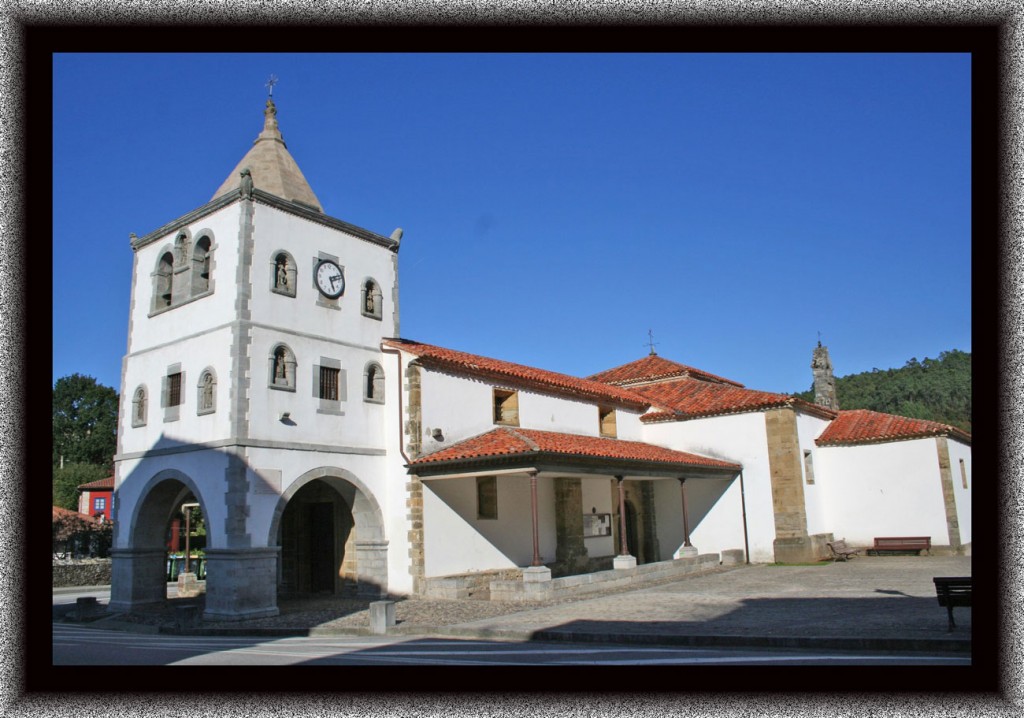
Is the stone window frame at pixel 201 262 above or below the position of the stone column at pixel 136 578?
above

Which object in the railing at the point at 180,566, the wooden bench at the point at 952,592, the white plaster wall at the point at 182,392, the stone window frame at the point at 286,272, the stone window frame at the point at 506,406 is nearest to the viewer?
the wooden bench at the point at 952,592

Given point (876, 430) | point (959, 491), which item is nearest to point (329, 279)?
point (876, 430)

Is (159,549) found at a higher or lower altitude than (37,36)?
lower

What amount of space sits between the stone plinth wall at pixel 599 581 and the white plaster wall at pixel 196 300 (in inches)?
322

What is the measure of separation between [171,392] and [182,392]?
612 millimetres

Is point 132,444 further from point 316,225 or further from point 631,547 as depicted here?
point 631,547

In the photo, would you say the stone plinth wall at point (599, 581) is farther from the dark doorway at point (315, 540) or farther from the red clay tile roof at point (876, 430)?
the red clay tile roof at point (876, 430)

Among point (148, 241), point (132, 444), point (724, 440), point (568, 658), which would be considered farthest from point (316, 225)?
point (724, 440)

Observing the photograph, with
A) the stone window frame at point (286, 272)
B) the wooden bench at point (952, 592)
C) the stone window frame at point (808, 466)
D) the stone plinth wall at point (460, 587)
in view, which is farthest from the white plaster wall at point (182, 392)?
the stone window frame at point (808, 466)

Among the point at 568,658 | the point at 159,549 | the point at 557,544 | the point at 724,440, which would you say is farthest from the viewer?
the point at 724,440

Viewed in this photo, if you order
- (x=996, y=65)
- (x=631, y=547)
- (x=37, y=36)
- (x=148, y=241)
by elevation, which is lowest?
(x=631, y=547)

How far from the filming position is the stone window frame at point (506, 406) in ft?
69.6

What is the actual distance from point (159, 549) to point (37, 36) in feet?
56.3

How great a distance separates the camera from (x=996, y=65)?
308 centimetres
